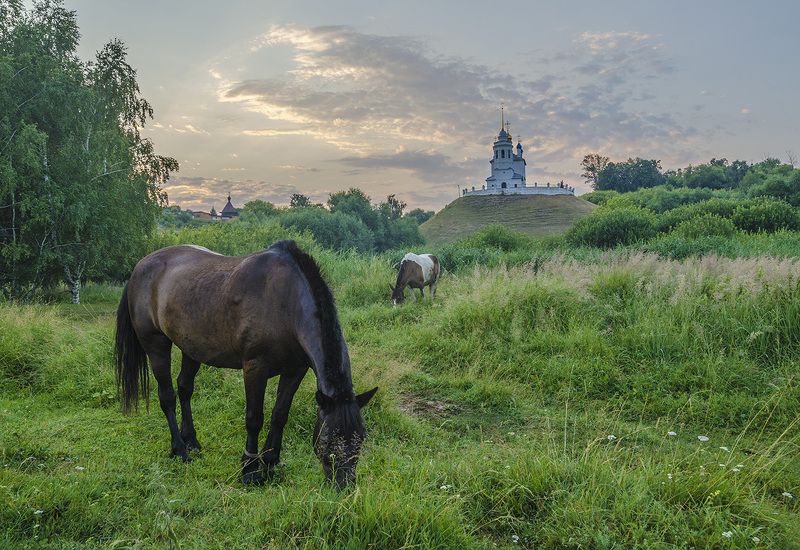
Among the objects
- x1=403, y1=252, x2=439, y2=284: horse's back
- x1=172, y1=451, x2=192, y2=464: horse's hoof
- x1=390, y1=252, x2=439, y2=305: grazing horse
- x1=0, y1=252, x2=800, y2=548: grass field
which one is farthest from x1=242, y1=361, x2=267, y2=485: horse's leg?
x1=403, y1=252, x2=439, y2=284: horse's back

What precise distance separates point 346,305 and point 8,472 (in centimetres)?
1074

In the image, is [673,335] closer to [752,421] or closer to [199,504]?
[752,421]

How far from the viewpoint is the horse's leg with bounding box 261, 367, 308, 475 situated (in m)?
4.09

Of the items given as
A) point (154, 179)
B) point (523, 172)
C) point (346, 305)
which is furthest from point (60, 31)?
point (523, 172)

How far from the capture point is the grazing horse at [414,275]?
43.7 feet

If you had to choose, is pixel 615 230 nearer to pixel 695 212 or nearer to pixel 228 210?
pixel 695 212

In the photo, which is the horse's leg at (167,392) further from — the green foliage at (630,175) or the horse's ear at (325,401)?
the green foliage at (630,175)

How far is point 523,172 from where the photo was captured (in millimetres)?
100562

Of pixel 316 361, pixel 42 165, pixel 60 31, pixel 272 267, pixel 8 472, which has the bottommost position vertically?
pixel 8 472

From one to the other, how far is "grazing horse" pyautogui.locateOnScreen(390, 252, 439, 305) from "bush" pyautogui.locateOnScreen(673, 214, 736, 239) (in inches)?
771

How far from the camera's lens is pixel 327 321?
3.61 m

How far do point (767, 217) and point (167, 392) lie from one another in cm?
3482

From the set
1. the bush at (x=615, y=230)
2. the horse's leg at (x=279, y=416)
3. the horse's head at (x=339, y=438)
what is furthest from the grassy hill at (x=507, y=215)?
the horse's head at (x=339, y=438)

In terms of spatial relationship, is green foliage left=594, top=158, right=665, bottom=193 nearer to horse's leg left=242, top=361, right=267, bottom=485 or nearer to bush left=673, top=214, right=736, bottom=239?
bush left=673, top=214, right=736, bottom=239
